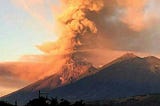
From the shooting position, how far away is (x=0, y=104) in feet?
270

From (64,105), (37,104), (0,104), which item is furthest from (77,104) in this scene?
(0,104)

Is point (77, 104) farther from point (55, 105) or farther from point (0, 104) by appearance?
point (0, 104)

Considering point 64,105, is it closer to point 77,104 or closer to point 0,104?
point 77,104

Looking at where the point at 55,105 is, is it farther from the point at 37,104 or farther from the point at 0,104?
the point at 0,104

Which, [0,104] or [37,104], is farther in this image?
[0,104]

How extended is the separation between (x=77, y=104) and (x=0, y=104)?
17.5 meters

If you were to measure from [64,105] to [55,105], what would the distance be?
169cm

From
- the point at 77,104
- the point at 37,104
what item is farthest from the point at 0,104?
the point at 77,104

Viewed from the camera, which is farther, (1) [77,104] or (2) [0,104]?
(2) [0,104]

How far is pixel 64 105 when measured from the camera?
2943 inches

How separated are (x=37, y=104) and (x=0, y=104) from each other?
1216 centimetres

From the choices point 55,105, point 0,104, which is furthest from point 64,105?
point 0,104

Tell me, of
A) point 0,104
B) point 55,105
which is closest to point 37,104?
point 55,105

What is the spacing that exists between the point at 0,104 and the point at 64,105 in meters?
15.4
